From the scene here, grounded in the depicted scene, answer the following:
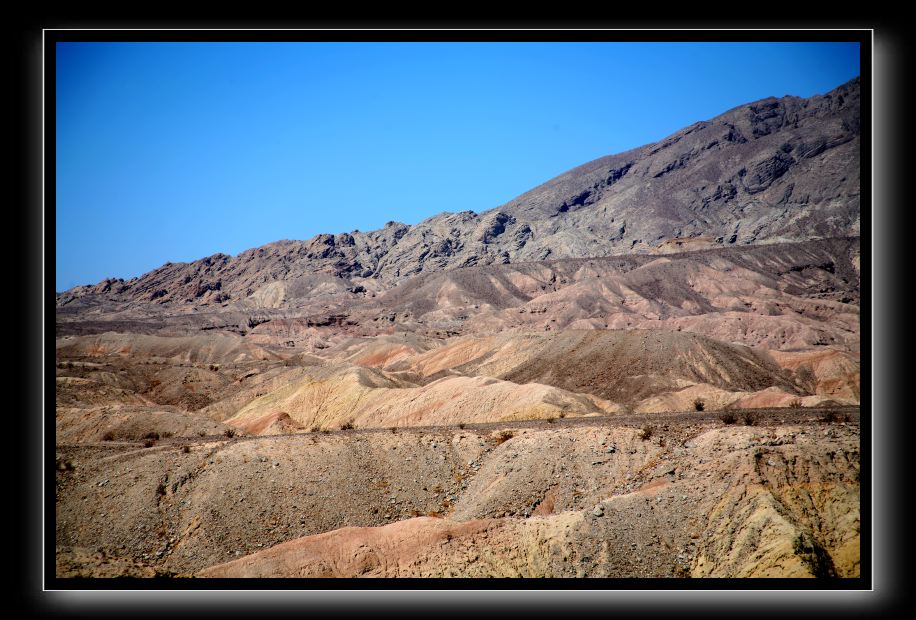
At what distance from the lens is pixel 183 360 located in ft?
256

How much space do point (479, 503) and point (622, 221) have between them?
158513mm

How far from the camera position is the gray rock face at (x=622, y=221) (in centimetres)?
15050

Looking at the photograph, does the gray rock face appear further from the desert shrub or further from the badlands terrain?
the desert shrub

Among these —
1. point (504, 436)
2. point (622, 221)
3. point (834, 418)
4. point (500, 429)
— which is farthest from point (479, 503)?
point (622, 221)

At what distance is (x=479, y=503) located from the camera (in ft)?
59.5

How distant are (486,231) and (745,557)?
165 meters

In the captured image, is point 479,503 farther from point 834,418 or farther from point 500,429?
point 834,418

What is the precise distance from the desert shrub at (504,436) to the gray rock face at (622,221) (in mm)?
121235

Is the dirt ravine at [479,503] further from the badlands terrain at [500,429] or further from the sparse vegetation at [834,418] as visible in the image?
the sparse vegetation at [834,418]

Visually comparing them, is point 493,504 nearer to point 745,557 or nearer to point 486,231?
point 745,557

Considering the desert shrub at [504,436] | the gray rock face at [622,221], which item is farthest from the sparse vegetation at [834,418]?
the gray rock face at [622,221]

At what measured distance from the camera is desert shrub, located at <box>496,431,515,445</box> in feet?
73.3

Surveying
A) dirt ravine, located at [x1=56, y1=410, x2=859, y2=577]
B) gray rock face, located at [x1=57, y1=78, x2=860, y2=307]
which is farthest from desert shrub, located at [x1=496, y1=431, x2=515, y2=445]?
gray rock face, located at [x1=57, y1=78, x2=860, y2=307]
